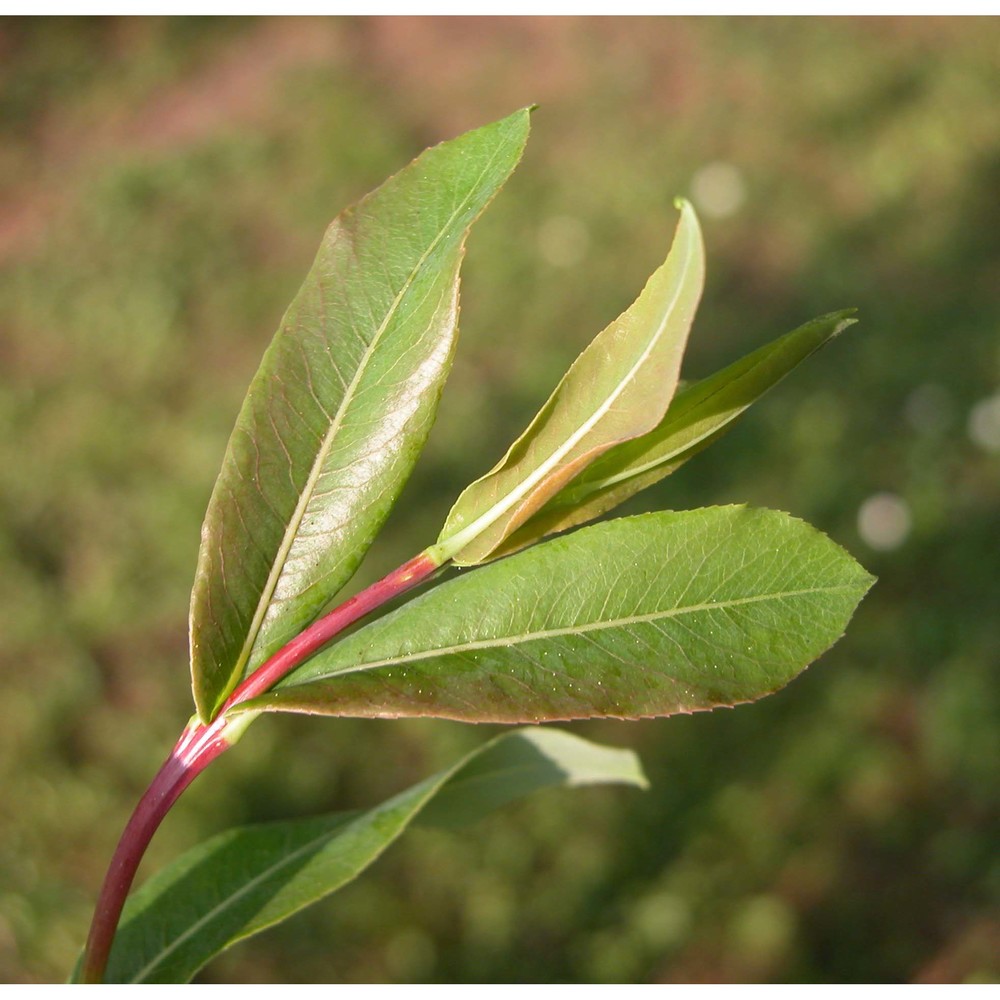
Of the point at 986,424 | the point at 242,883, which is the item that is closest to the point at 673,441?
the point at 242,883

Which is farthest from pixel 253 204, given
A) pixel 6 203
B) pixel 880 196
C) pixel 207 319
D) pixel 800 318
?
pixel 880 196

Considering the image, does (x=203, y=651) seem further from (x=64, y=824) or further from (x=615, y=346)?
(x=64, y=824)

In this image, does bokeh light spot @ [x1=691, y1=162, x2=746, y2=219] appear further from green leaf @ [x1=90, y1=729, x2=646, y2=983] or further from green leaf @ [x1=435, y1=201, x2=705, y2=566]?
green leaf @ [x1=435, y1=201, x2=705, y2=566]

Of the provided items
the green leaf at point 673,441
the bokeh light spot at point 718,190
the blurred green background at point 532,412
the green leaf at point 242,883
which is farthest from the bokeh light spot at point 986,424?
the green leaf at point 673,441

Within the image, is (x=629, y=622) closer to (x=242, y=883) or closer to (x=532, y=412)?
(x=242, y=883)

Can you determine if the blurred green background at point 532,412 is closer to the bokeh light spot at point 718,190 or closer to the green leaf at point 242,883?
the bokeh light spot at point 718,190

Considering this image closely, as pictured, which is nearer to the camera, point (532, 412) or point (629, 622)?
point (629, 622)

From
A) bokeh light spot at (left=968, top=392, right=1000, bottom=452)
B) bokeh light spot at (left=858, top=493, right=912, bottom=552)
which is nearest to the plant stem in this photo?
bokeh light spot at (left=858, top=493, right=912, bottom=552)
